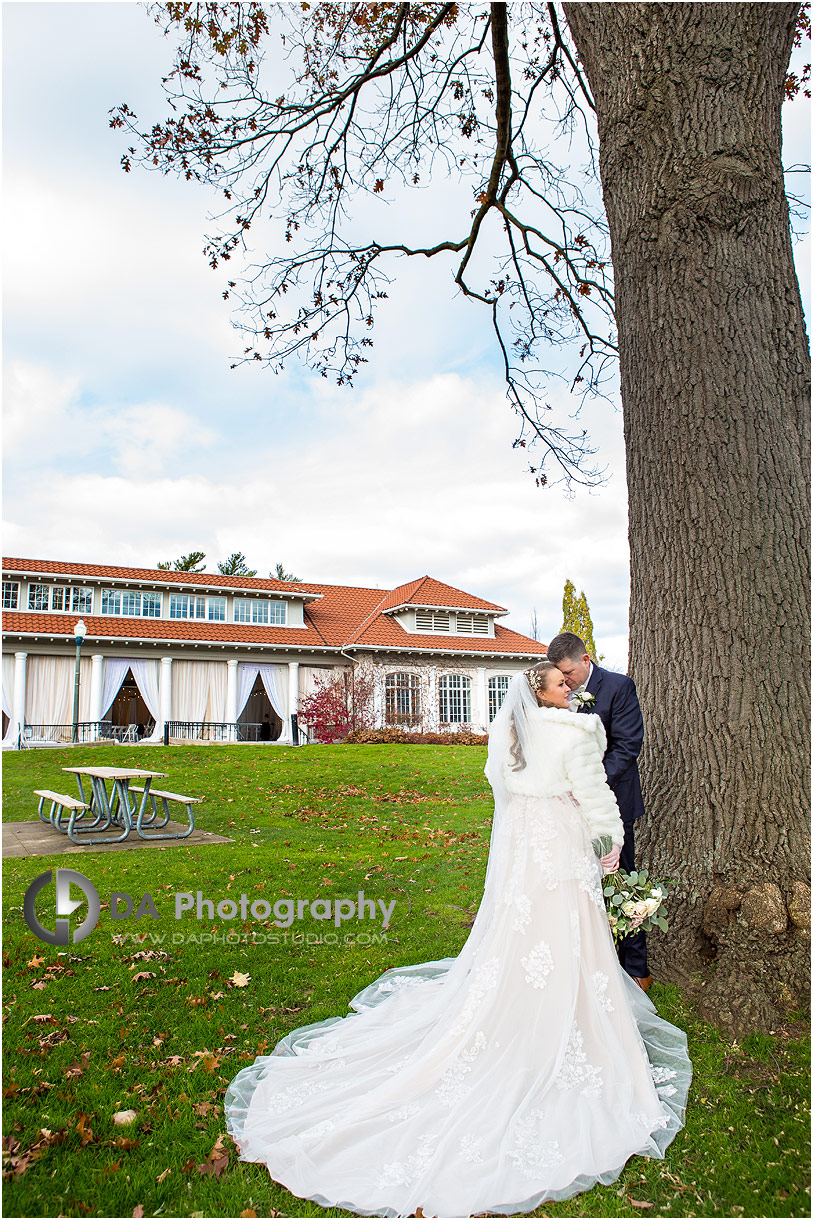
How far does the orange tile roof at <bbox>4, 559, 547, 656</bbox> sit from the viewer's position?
25953mm

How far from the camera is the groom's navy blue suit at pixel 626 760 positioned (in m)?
4.50

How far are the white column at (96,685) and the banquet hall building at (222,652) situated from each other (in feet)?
0.13

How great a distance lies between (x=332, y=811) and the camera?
41.2ft

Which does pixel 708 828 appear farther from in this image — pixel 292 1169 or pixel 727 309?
pixel 727 309

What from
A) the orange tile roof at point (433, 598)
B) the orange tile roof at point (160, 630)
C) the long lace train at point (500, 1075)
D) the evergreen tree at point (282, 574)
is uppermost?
the evergreen tree at point (282, 574)

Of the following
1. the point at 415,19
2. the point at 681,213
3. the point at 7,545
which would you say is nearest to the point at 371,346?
the point at 415,19

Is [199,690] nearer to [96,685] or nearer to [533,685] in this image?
[96,685]

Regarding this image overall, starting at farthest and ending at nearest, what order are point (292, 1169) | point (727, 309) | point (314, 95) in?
1. point (314, 95)
2. point (727, 309)
3. point (292, 1169)

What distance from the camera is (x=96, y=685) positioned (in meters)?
25.5

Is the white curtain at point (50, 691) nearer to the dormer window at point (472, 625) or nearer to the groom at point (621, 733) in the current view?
the dormer window at point (472, 625)

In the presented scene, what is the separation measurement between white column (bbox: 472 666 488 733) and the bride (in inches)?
1014

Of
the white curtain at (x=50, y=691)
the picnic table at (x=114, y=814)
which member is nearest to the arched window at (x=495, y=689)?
the white curtain at (x=50, y=691)

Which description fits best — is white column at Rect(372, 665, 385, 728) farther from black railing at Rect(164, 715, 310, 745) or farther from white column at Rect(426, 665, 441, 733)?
black railing at Rect(164, 715, 310, 745)

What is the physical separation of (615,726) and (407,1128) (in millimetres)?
2556
